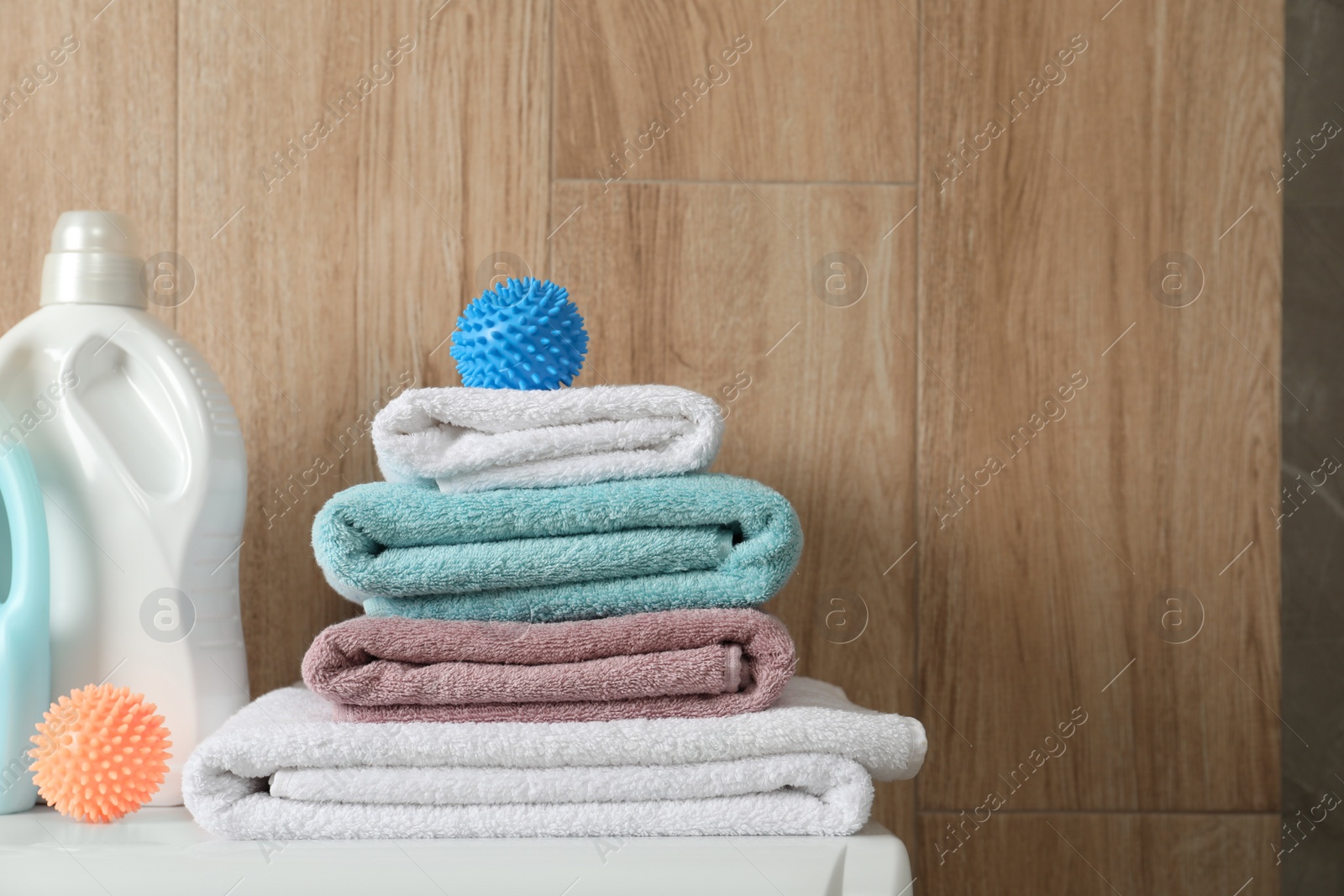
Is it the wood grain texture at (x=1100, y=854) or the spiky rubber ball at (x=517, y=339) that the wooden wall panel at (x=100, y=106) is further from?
the wood grain texture at (x=1100, y=854)

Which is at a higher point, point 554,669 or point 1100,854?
Result: point 554,669

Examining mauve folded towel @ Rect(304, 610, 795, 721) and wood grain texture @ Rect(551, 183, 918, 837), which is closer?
mauve folded towel @ Rect(304, 610, 795, 721)

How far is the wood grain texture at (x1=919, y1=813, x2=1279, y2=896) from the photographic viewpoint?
0.91 meters

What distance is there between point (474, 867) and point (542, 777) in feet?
0.19

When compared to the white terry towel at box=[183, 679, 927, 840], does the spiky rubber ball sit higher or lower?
higher

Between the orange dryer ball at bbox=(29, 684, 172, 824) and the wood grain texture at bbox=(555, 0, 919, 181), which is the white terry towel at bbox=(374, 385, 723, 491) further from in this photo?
the wood grain texture at bbox=(555, 0, 919, 181)

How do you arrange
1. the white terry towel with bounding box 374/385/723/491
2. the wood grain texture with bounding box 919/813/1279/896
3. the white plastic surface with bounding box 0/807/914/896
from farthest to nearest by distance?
the wood grain texture with bounding box 919/813/1279/896 → the white terry towel with bounding box 374/385/723/491 → the white plastic surface with bounding box 0/807/914/896

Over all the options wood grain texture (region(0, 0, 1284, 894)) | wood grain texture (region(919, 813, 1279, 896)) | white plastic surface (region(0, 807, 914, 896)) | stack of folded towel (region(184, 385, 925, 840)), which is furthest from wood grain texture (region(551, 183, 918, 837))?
white plastic surface (region(0, 807, 914, 896))

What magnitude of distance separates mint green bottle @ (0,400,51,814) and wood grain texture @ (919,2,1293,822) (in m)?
0.65

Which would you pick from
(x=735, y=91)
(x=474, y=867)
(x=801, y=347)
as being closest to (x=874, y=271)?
(x=801, y=347)

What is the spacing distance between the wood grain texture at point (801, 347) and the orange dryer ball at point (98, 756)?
→ 0.46 m

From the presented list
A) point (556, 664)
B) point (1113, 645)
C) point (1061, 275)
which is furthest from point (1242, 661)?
point (556, 664)

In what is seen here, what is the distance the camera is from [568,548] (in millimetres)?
622

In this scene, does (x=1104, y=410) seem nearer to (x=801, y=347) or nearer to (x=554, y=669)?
(x=801, y=347)
